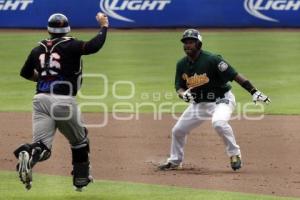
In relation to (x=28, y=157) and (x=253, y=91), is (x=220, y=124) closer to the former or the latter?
(x=253, y=91)

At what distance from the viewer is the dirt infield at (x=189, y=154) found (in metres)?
8.12

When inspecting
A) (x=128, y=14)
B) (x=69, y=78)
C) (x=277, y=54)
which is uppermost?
(x=128, y=14)

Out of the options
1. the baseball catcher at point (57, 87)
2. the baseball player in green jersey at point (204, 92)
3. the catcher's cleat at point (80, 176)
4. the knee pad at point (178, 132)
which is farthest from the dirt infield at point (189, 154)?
the baseball catcher at point (57, 87)

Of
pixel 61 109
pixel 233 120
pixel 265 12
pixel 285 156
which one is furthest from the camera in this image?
pixel 265 12

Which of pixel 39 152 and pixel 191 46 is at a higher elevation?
pixel 191 46

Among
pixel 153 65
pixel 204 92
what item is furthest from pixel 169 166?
pixel 153 65

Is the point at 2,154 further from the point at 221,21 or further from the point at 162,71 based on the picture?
the point at 221,21

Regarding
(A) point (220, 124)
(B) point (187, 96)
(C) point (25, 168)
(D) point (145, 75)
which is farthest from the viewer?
(D) point (145, 75)

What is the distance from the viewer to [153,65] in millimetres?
18844

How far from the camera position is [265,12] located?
25969mm

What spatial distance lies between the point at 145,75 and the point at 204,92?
27.7 ft

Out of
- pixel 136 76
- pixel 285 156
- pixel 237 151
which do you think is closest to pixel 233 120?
pixel 285 156

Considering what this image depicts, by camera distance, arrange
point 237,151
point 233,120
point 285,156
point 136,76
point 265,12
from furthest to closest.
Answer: point 265,12, point 136,76, point 233,120, point 285,156, point 237,151

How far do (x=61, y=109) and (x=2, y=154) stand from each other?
8.88 feet
